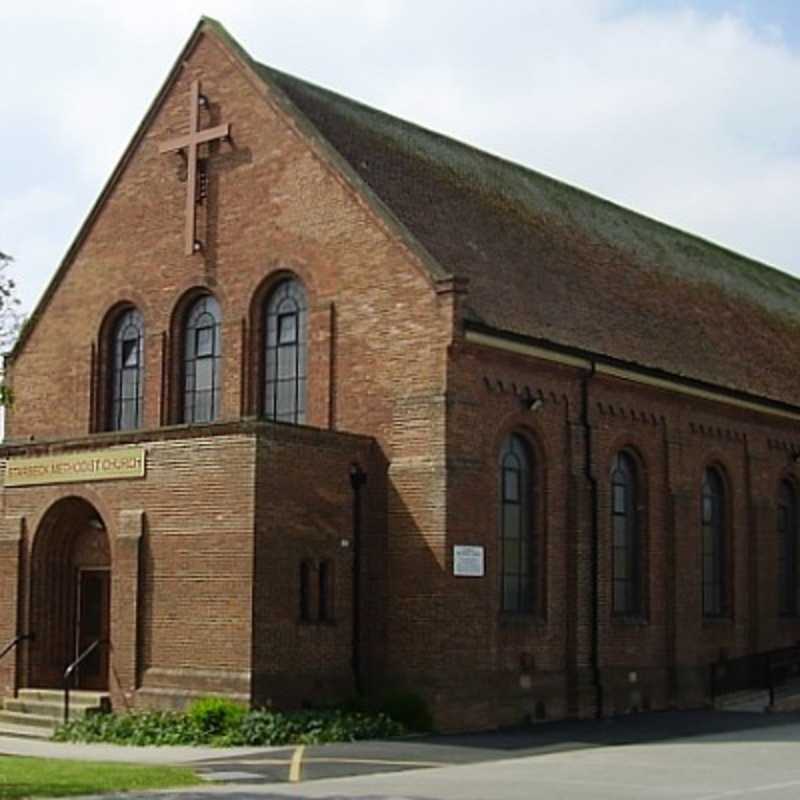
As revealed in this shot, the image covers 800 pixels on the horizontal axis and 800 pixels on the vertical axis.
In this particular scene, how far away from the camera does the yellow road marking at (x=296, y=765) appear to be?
20975mm

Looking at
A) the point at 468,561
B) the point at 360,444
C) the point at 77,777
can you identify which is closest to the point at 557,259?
the point at 360,444

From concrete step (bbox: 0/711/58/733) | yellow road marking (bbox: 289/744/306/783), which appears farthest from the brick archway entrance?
yellow road marking (bbox: 289/744/306/783)

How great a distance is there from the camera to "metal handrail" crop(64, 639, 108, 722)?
2755cm

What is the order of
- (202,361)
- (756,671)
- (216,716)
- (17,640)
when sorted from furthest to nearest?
(756,671)
(202,361)
(17,640)
(216,716)

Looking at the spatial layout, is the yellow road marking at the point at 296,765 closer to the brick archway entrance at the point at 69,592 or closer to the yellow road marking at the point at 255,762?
the yellow road marking at the point at 255,762

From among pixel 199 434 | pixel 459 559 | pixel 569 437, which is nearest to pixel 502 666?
pixel 459 559

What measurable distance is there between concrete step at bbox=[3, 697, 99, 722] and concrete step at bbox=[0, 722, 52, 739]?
43 centimetres

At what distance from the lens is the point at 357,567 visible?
2845 centimetres

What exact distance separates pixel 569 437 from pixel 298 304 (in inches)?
228

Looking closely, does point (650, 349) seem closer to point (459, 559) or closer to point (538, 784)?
point (459, 559)

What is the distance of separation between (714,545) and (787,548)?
148 inches

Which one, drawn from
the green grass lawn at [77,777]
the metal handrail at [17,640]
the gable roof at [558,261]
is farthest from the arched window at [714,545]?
the green grass lawn at [77,777]

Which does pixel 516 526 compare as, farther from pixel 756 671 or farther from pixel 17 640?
pixel 17 640

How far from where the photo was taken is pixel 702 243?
153 ft
